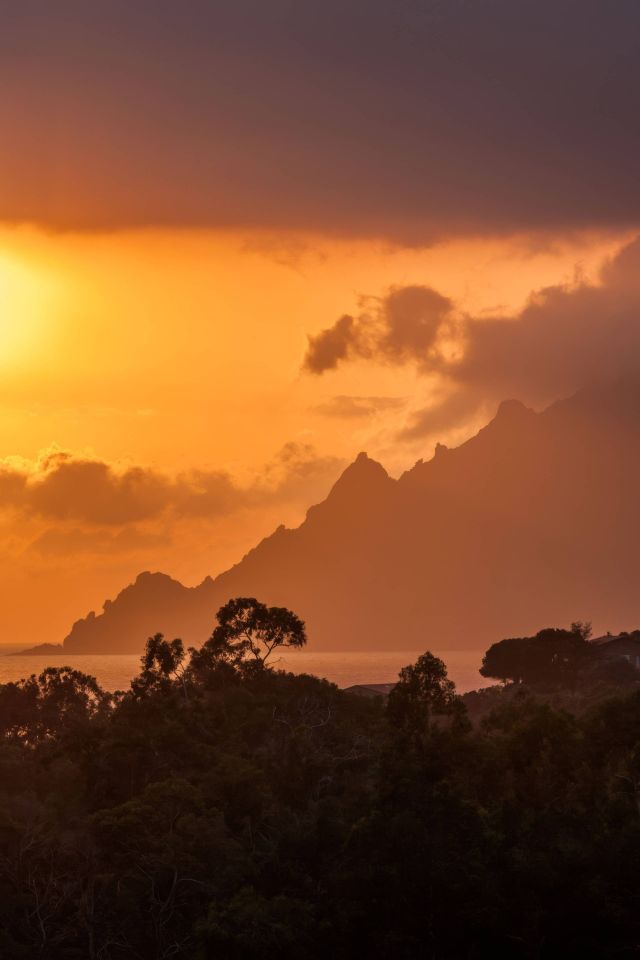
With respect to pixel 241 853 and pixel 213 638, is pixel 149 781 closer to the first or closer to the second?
pixel 241 853

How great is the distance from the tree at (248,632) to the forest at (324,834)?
975 centimetres

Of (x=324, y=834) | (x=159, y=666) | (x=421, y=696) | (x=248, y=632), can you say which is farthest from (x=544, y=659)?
(x=324, y=834)

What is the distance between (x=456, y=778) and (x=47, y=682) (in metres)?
44.0

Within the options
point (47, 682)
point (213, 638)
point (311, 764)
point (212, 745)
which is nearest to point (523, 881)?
point (311, 764)

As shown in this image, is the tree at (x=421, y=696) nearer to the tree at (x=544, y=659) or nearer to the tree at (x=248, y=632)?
the tree at (x=248, y=632)

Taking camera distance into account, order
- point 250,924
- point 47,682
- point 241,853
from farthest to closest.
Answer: point 47,682
point 241,853
point 250,924

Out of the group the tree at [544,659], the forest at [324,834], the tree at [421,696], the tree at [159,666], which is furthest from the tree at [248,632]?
the tree at [544,659]

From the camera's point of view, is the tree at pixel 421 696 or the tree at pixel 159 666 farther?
the tree at pixel 159 666

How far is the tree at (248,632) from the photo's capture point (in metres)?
89.5

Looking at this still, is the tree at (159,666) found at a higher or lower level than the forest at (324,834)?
higher

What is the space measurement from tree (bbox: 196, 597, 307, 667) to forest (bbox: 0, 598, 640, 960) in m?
9.75

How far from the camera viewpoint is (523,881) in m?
54.0

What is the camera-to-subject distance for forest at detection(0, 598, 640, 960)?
52656 mm

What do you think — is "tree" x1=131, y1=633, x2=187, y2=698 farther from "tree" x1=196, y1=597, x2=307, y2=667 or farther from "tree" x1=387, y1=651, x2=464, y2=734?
"tree" x1=387, y1=651, x2=464, y2=734
